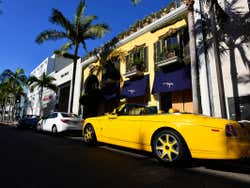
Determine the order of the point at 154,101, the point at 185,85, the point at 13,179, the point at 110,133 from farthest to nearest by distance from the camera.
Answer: the point at 154,101
the point at 185,85
the point at 110,133
the point at 13,179

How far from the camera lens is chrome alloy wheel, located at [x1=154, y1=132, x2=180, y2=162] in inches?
160

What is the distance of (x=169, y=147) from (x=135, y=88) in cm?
917

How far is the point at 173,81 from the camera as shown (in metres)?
10.8

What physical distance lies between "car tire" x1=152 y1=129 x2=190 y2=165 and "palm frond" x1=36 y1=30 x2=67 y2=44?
14.9 metres

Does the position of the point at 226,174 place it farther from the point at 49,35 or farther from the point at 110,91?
the point at 49,35

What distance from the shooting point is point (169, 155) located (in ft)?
13.6

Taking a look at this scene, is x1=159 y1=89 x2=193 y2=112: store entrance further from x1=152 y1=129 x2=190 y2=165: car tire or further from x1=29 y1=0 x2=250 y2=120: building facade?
x1=152 y1=129 x2=190 y2=165: car tire

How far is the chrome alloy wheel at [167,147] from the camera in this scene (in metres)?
4.06

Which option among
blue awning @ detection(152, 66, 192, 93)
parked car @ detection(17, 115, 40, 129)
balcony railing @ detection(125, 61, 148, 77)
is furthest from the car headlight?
parked car @ detection(17, 115, 40, 129)

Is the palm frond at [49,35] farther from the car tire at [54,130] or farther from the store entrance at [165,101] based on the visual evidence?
the store entrance at [165,101]

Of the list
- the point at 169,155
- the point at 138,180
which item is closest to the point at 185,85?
the point at 169,155

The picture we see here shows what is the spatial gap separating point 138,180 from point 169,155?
47.2 inches

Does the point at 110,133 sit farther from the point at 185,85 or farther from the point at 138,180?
the point at 185,85

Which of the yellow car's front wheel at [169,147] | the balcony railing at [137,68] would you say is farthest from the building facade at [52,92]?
the yellow car's front wheel at [169,147]
